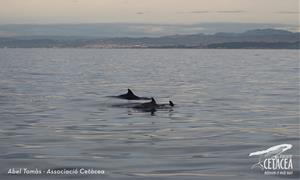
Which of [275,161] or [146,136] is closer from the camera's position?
[275,161]

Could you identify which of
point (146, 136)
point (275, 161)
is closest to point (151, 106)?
point (146, 136)

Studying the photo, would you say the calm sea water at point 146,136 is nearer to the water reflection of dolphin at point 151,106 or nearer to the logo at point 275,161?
the logo at point 275,161

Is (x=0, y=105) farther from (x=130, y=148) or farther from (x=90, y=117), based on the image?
(x=130, y=148)

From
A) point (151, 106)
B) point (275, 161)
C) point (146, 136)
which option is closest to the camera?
point (275, 161)

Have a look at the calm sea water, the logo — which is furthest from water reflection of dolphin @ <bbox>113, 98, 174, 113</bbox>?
the logo

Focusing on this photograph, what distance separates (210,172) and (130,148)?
380 cm

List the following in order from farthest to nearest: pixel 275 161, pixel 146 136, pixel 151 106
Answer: pixel 151 106 → pixel 146 136 → pixel 275 161

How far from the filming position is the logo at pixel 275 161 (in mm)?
13695

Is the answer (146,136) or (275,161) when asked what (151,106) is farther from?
(275,161)

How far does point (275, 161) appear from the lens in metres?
14.7

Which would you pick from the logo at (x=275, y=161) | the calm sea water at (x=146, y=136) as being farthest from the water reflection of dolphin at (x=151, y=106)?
the logo at (x=275, y=161)

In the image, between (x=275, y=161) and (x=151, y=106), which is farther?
(x=151, y=106)

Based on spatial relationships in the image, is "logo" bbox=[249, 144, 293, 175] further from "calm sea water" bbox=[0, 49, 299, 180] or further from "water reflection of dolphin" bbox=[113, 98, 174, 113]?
"water reflection of dolphin" bbox=[113, 98, 174, 113]

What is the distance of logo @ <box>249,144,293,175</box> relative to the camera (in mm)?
13695
